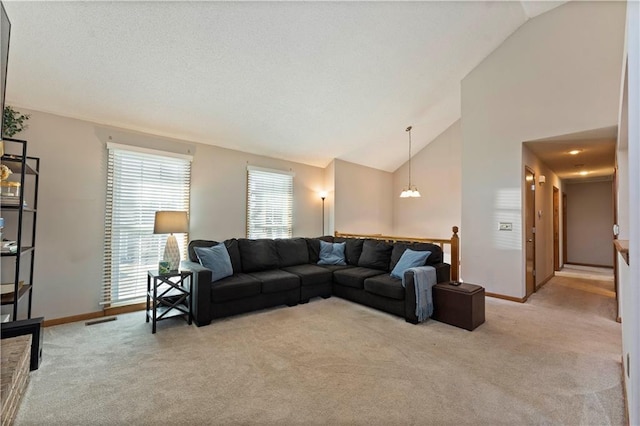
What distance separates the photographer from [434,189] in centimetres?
662

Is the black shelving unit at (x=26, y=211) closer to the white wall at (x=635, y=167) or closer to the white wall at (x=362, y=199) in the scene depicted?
the white wall at (x=635, y=167)

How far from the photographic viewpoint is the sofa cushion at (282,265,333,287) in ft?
13.1

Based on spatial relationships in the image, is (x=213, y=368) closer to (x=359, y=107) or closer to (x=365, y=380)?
(x=365, y=380)

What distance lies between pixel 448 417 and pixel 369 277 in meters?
2.14

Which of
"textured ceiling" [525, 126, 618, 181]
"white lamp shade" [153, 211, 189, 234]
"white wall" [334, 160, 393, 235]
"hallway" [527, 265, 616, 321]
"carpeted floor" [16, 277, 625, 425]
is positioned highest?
"textured ceiling" [525, 126, 618, 181]

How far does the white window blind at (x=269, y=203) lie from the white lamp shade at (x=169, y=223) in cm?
148

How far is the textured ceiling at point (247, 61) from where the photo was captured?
2.46 m

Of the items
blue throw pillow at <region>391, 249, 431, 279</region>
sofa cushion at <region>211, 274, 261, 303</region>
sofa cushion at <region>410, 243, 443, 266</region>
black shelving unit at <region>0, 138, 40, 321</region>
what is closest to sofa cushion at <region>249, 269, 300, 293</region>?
sofa cushion at <region>211, 274, 261, 303</region>

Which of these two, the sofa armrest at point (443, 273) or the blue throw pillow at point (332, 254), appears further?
the blue throw pillow at point (332, 254)

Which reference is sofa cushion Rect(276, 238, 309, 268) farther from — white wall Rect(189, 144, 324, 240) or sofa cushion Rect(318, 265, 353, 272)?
white wall Rect(189, 144, 324, 240)

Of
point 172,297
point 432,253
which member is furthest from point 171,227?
point 432,253

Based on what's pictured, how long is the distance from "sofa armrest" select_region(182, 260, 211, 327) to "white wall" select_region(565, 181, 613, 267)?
9361mm

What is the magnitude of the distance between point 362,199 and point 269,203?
2.35 m

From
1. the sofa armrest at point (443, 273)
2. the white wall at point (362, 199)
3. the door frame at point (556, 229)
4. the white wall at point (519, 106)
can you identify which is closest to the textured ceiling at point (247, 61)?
the white wall at point (519, 106)
